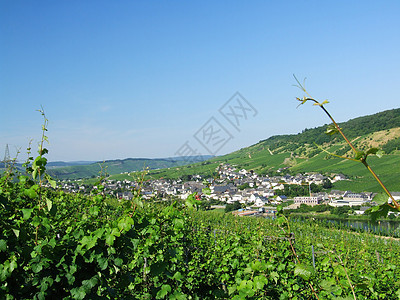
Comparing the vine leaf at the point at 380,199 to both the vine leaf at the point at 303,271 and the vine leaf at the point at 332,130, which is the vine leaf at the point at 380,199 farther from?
the vine leaf at the point at 303,271

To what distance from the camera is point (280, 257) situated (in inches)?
181

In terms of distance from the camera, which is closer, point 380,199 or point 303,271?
point 380,199

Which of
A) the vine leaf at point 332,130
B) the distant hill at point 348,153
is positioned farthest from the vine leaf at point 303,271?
the distant hill at point 348,153

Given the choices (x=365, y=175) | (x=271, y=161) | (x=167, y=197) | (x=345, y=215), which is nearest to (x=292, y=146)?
(x=271, y=161)

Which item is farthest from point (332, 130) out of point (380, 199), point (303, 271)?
point (303, 271)

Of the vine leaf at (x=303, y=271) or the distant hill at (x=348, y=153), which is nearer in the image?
the vine leaf at (x=303, y=271)

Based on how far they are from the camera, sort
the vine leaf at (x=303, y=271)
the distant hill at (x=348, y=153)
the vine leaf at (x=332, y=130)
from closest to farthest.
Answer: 1. the vine leaf at (x=332, y=130)
2. the vine leaf at (x=303, y=271)
3. the distant hill at (x=348, y=153)

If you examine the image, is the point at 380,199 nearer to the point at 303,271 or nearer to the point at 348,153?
the point at 303,271

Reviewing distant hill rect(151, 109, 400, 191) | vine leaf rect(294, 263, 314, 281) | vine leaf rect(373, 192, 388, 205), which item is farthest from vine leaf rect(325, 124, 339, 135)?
distant hill rect(151, 109, 400, 191)

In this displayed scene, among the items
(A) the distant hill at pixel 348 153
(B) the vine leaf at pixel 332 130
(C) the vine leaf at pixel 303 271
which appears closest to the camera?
(B) the vine leaf at pixel 332 130

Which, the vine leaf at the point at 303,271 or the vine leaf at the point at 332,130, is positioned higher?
the vine leaf at the point at 332,130

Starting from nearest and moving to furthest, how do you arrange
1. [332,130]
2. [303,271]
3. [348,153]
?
[332,130] < [303,271] < [348,153]

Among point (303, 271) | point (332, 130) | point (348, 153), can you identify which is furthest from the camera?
point (348, 153)

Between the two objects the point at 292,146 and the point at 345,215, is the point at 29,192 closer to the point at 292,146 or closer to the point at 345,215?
the point at 345,215
